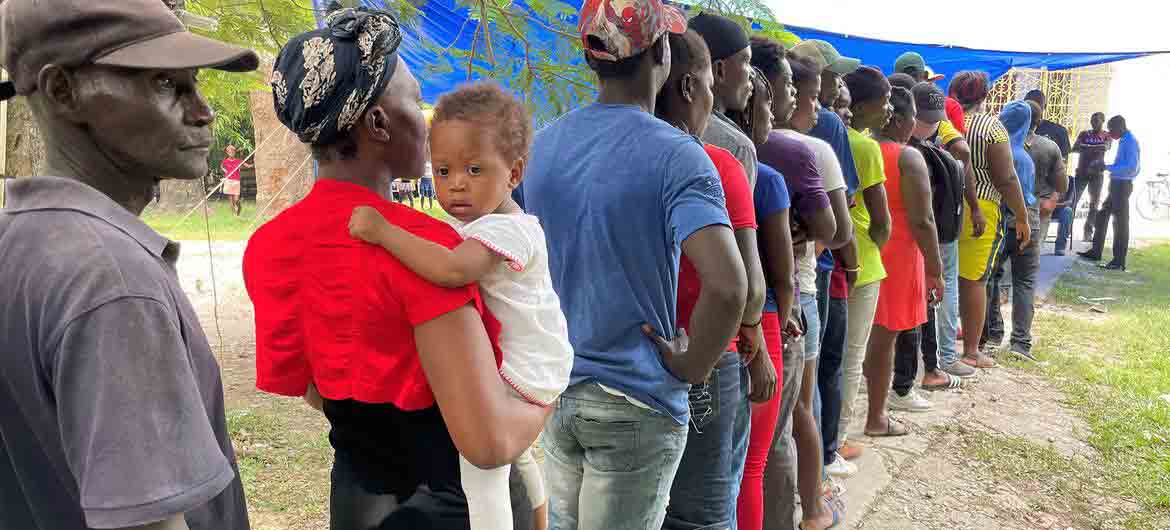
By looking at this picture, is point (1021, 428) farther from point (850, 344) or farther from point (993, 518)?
point (850, 344)

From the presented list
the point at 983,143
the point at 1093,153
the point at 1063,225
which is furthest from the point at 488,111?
the point at 1063,225

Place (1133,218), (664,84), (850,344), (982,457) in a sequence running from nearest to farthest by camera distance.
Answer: (664,84) → (850,344) → (982,457) → (1133,218)

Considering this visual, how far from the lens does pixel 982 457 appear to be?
4.50m

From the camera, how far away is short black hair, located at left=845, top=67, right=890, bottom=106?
4031mm

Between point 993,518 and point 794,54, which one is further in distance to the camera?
point 993,518

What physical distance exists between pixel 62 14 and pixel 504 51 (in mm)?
3030

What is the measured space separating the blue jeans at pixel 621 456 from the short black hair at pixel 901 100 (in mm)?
2918

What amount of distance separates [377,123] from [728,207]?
1072 millimetres

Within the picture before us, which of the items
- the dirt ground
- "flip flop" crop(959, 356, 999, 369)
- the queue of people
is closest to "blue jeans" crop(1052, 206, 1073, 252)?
"flip flop" crop(959, 356, 999, 369)

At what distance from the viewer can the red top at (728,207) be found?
2.12 metres

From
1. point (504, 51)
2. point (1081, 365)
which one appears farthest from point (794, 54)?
point (1081, 365)

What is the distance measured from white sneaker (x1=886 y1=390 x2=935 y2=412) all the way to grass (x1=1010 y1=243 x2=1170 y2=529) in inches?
36.0

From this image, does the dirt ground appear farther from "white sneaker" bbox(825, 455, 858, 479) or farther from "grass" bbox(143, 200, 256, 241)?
"grass" bbox(143, 200, 256, 241)

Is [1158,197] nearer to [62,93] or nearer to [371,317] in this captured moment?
[371,317]
